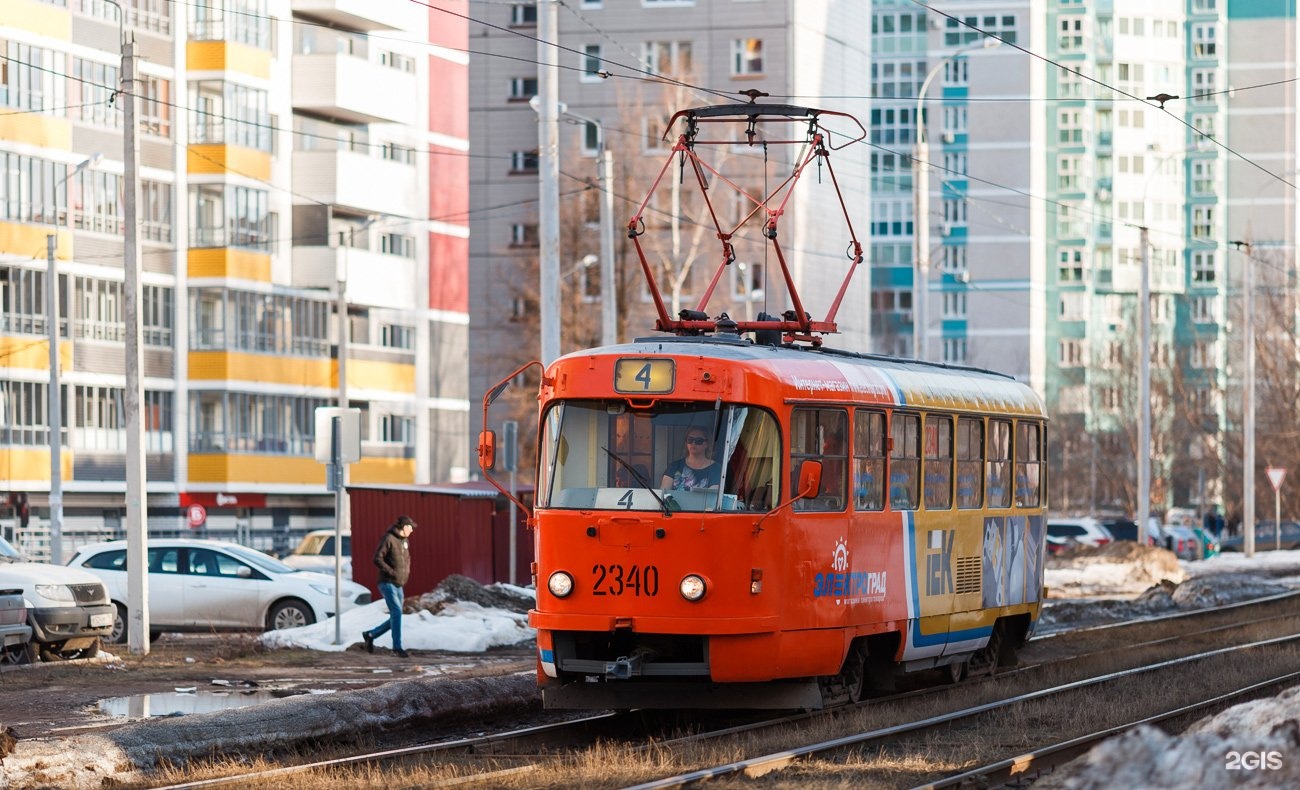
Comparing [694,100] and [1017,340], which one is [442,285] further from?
[1017,340]

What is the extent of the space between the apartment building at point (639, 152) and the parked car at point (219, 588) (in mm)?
35006

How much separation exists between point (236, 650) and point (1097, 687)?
10265 millimetres

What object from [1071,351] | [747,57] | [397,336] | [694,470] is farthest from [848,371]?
[1071,351]

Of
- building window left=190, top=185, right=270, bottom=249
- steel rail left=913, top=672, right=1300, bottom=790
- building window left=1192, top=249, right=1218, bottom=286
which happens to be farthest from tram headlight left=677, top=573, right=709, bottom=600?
building window left=1192, top=249, right=1218, bottom=286

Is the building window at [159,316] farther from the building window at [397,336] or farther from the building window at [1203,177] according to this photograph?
the building window at [1203,177]

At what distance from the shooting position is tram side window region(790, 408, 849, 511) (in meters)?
16.0

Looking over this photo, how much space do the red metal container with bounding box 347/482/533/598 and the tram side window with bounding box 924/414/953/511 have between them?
44.8ft

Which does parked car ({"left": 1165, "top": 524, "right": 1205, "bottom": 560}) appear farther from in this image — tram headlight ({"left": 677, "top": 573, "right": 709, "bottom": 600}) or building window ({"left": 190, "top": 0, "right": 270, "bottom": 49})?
tram headlight ({"left": 677, "top": 573, "right": 709, "bottom": 600})

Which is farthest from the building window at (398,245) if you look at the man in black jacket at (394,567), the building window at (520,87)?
the man in black jacket at (394,567)

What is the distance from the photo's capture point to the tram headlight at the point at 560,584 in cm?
1565

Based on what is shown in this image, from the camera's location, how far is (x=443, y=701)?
1741 cm

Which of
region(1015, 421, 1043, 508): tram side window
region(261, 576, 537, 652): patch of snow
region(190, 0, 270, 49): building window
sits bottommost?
region(261, 576, 537, 652): patch of snow

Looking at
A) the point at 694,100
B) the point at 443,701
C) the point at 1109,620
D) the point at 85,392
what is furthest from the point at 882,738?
the point at 694,100

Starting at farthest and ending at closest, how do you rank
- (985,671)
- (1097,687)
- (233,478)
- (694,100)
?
(694,100), (233,478), (985,671), (1097,687)
